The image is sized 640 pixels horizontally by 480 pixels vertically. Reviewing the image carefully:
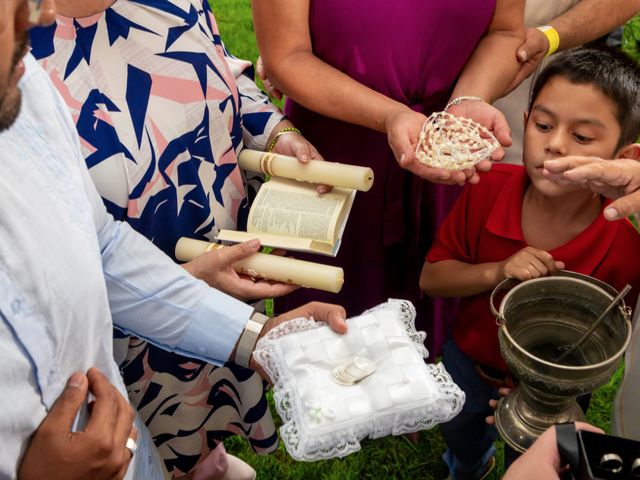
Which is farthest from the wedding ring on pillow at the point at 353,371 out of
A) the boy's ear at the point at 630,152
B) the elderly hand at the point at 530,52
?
the elderly hand at the point at 530,52

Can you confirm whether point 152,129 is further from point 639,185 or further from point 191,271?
point 639,185

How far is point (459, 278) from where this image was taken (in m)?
1.76

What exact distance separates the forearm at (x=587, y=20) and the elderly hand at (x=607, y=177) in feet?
2.59

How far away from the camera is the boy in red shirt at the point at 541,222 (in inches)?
62.2

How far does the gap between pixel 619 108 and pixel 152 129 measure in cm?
109

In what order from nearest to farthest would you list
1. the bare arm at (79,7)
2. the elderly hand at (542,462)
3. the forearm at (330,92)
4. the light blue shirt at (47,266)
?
the light blue shirt at (47,266), the elderly hand at (542,462), the bare arm at (79,7), the forearm at (330,92)

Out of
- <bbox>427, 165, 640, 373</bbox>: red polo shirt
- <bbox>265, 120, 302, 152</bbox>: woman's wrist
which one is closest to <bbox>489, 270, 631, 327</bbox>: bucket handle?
<bbox>427, 165, 640, 373</bbox>: red polo shirt

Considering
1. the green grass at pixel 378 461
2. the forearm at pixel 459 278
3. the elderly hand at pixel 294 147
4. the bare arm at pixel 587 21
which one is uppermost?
the bare arm at pixel 587 21

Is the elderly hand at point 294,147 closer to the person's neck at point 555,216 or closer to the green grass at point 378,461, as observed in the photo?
the person's neck at point 555,216

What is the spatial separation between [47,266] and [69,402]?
213 millimetres

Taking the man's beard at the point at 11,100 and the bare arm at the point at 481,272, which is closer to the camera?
the man's beard at the point at 11,100

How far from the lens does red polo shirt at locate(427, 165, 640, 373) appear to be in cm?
164

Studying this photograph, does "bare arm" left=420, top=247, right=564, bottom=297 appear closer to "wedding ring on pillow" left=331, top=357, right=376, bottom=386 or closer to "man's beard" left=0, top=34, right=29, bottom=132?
"wedding ring on pillow" left=331, top=357, right=376, bottom=386

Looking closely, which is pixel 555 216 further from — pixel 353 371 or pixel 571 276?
pixel 353 371
